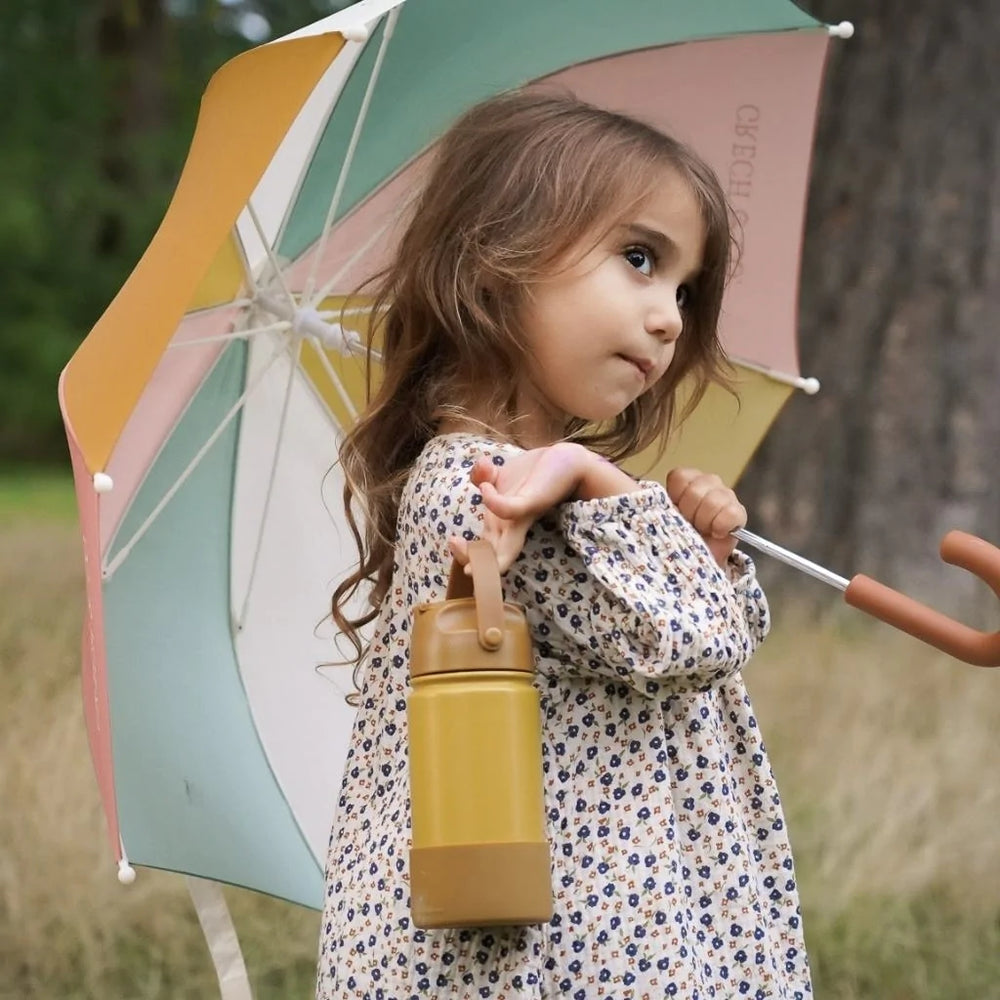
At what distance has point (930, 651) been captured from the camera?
180 inches

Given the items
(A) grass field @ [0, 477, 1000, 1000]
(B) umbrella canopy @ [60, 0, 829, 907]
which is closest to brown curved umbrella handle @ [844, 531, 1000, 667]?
(B) umbrella canopy @ [60, 0, 829, 907]

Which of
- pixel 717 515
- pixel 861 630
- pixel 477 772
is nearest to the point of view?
pixel 477 772

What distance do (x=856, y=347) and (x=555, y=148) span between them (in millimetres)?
3022

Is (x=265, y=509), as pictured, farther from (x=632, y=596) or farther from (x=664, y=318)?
(x=632, y=596)

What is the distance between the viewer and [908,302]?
496 cm

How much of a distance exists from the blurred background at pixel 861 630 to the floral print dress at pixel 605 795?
4.77 feet

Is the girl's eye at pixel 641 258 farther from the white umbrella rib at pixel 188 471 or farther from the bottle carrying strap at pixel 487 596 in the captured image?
the white umbrella rib at pixel 188 471

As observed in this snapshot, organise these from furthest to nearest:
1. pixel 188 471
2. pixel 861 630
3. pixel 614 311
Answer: pixel 861 630
pixel 188 471
pixel 614 311

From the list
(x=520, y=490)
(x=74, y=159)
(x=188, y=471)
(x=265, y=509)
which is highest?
(x=520, y=490)

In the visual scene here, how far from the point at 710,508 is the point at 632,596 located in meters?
0.37

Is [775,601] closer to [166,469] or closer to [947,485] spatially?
[947,485]

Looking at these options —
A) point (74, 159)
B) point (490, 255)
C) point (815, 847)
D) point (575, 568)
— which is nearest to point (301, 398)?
point (490, 255)

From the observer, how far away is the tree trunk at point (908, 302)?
193 inches

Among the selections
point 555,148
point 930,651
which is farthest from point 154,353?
point 930,651
